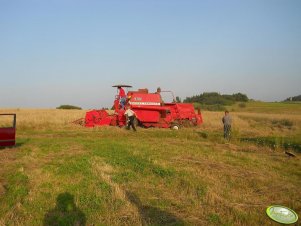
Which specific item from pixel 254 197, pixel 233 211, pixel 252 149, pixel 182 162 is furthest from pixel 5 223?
pixel 252 149

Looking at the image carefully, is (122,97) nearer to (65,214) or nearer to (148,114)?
(148,114)

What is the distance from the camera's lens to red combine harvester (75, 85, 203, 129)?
2191cm

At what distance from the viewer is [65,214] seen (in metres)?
5.65

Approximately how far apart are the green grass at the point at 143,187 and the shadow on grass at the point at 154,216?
2 centimetres

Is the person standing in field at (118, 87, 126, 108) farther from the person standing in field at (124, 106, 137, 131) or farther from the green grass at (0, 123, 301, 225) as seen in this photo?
the green grass at (0, 123, 301, 225)

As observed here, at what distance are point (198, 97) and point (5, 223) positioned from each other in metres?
61.2

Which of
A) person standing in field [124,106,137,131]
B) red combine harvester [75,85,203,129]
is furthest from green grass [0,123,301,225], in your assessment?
red combine harvester [75,85,203,129]

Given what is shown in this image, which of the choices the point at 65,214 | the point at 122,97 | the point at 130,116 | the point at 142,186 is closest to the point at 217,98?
the point at 122,97

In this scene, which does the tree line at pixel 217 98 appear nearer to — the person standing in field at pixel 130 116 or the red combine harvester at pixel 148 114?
the red combine harvester at pixel 148 114

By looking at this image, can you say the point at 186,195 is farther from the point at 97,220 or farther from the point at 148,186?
the point at 97,220

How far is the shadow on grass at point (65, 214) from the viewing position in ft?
17.5

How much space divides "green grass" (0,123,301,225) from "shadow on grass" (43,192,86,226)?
0.01m

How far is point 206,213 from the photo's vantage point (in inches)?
227

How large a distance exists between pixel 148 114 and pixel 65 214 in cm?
1637
